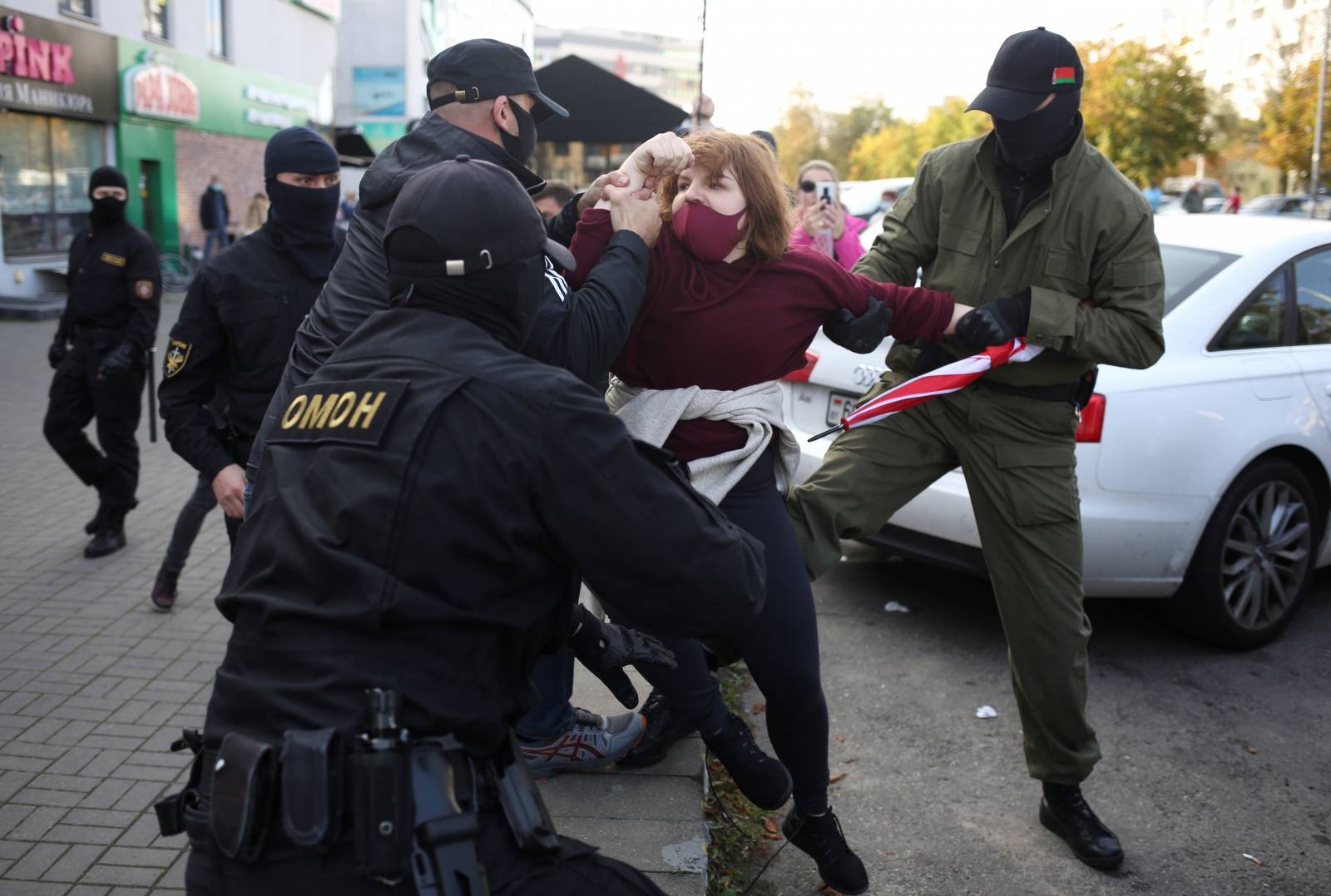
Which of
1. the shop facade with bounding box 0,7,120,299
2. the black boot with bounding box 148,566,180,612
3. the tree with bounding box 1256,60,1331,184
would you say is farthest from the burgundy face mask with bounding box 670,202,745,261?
the tree with bounding box 1256,60,1331,184

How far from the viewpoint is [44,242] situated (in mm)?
20016

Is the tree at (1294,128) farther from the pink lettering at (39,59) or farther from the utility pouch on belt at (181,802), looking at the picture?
the utility pouch on belt at (181,802)

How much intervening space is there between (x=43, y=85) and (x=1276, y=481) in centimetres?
1951

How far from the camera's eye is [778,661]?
2959 millimetres

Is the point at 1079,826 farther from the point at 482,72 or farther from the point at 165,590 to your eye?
the point at 165,590

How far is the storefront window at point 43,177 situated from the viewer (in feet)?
61.5

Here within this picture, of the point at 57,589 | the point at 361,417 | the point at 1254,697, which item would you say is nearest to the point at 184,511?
the point at 57,589

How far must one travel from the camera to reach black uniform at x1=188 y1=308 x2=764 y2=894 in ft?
5.50

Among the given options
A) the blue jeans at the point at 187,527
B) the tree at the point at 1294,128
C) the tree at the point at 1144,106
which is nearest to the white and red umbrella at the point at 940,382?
the blue jeans at the point at 187,527

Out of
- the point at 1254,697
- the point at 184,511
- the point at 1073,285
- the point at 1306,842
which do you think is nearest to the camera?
the point at 1073,285

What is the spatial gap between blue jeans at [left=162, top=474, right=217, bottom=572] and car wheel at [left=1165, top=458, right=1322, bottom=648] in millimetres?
4146

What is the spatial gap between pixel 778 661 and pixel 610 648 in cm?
56

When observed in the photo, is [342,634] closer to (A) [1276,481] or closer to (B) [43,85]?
(A) [1276,481]

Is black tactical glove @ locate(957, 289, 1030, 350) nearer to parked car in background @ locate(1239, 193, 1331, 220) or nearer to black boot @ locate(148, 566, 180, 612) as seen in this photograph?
black boot @ locate(148, 566, 180, 612)
